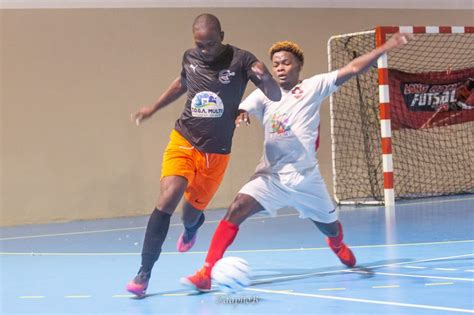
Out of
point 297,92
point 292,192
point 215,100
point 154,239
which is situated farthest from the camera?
point 297,92

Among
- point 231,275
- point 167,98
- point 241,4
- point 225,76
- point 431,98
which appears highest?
point 241,4

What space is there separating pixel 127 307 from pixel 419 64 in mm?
9865

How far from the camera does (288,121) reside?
6.36m

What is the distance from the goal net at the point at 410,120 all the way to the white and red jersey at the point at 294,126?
681 centimetres

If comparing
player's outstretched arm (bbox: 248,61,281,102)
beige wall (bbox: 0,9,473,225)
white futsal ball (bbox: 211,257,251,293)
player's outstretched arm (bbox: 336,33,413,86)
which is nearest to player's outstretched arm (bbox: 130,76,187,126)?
player's outstretched arm (bbox: 248,61,281,102)

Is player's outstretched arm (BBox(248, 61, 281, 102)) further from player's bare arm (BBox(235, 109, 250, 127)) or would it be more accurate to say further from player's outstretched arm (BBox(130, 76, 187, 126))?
player's outstretched arm (BBox(130, 76, 187, 126))

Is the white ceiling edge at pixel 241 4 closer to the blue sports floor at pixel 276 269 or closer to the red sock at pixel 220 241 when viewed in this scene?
the blue sports floor at pixel 276 269

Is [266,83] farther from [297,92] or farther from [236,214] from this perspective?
[236,214]

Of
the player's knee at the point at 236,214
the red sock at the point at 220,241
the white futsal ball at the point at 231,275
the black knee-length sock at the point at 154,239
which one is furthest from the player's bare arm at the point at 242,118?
the white futsal ball at the point at 231,275

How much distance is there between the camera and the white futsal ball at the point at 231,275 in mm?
5465

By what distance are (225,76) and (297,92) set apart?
0.60 meters

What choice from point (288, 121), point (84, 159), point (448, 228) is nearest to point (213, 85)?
point (288, 121)

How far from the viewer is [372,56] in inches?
232

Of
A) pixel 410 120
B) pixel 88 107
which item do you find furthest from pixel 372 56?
pixel 410 120
